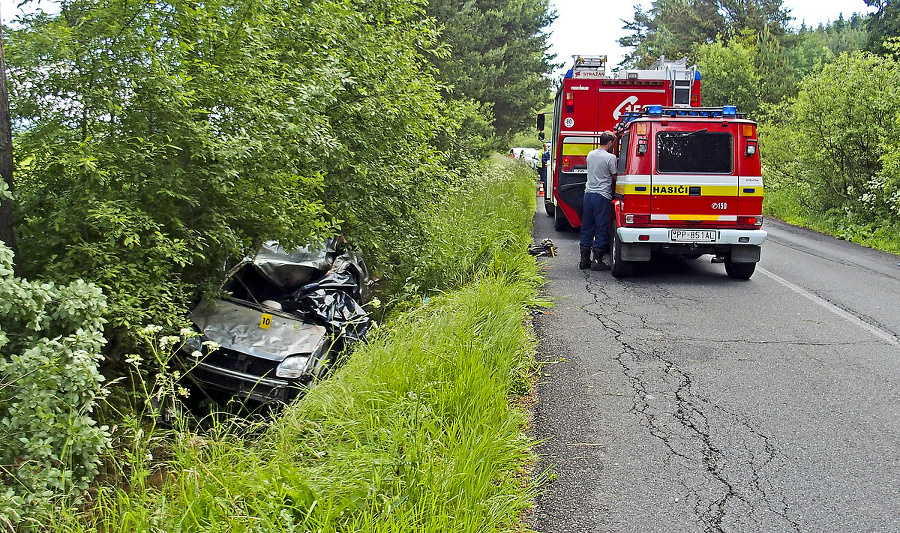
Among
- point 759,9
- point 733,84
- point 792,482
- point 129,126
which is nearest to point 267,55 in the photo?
point 129,126

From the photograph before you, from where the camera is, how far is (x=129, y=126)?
5594mm

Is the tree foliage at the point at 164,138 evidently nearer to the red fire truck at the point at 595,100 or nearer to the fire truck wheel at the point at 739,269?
the fire truck wheel at the point at 739,269

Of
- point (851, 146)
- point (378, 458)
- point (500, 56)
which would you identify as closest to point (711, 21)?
point (500, 56)

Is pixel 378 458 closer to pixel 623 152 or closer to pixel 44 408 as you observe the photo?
pixel 44 408

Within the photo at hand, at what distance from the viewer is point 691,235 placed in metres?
10.5

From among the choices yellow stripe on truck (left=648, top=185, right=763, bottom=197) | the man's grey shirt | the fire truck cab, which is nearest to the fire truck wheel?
the fire truck cab

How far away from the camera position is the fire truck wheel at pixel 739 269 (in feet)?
35.5

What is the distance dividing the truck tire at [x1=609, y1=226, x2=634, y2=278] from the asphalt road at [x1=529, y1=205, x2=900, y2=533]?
0.71m

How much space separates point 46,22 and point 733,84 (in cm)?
3656

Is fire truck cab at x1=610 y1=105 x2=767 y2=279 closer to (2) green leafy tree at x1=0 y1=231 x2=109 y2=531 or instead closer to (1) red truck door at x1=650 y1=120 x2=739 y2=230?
(1) red truck door at x1=650 y1=120 x2=739 y2=230

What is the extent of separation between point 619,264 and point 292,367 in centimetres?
592

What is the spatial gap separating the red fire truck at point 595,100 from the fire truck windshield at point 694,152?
14.3 ft

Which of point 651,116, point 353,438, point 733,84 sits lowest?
point 353,438

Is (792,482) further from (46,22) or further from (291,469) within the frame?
(46,22)
